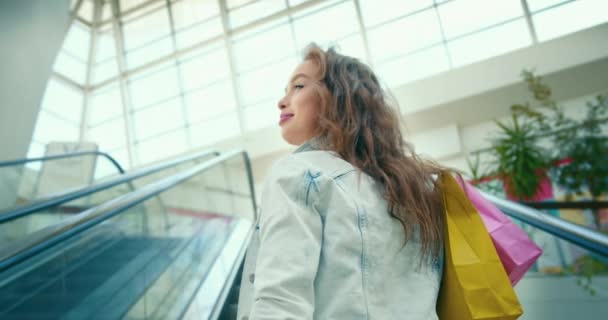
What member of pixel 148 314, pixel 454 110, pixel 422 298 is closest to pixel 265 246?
pixel 422 298

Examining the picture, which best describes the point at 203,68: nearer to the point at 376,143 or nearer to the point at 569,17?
the point at 569,17

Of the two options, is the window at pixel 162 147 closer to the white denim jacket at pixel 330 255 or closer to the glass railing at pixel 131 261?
the glass railing at pixel 131 261

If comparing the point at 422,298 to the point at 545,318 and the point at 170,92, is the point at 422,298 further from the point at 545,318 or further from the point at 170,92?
the point at 170,92

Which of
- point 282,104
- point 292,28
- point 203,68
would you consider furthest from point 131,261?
point 203,68

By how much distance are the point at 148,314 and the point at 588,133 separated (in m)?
6.59

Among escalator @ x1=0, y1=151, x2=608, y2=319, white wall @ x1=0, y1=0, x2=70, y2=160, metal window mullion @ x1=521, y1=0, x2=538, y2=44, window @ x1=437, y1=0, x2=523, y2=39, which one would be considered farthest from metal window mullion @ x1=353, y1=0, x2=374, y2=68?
escalator @ x1=0, y1=151, x2=608, y2=319

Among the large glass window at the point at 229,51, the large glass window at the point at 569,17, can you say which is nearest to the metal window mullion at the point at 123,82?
the large glass window at the point at 229,51

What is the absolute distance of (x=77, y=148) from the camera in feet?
22.9

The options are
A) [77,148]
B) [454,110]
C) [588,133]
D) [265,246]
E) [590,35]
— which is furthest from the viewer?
[454,110]

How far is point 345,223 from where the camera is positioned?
3.18ft

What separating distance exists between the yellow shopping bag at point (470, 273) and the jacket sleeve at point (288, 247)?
36cm

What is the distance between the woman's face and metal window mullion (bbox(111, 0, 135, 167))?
1276 centimetres

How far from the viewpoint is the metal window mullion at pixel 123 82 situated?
43.8 ft

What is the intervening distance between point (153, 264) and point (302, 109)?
6.25 feet
